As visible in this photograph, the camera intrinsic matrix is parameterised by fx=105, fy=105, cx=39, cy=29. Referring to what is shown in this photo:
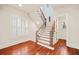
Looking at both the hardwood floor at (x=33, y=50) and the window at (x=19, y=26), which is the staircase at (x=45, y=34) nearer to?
the hardwood floor at (x=33, y=50)

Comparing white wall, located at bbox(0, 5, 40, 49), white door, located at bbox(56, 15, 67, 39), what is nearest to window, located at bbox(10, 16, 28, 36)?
white wall, located at bbox(0, 5, 40, 49)

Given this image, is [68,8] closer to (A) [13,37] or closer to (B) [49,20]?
(B) [49,20]

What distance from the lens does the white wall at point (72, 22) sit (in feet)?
5.57

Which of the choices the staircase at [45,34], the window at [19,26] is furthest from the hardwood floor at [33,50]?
the window at [19,26]

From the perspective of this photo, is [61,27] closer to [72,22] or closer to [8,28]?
[72,22]

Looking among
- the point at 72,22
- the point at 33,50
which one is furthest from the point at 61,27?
the point at 33,50

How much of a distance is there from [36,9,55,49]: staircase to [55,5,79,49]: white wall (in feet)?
0.77

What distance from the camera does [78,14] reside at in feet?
5.62

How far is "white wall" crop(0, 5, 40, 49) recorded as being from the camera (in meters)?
1.68

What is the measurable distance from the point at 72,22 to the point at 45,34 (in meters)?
0.49

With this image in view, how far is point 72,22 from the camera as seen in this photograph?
174 centimetres

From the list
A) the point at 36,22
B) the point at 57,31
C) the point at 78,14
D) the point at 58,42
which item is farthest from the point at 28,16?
the point at 78,14
